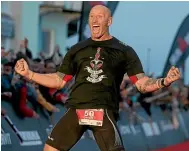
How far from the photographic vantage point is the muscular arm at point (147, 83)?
482 centimetres

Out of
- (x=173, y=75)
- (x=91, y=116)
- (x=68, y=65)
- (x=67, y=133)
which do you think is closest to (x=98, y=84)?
(x=91, y=116)

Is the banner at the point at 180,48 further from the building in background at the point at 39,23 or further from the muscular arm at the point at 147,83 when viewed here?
the muscular arm at the point at 147,83

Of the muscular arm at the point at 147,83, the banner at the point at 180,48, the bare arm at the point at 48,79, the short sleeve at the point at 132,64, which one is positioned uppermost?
the short sleeve at the point at 132,64

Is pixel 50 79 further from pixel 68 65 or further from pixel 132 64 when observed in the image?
pixel 132 64

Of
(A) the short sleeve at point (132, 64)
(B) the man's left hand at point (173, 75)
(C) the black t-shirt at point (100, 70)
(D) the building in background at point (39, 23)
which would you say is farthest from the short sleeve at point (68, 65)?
(D) the building in background at point (39, 23)

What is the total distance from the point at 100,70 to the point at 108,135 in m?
0.52

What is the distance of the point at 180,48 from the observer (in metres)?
15.6

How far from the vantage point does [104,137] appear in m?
4.90

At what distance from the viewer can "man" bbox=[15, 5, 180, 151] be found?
4.89 metres

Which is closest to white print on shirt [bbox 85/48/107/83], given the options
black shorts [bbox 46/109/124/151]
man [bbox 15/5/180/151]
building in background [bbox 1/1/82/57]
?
man [bbox 15/5/180/151]

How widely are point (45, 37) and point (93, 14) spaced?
6.42m

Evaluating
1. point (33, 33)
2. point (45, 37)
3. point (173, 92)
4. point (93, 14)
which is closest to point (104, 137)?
point (93, 14)

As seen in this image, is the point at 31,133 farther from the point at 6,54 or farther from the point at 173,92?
the point at 173,92

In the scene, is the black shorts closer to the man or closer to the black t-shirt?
the man
